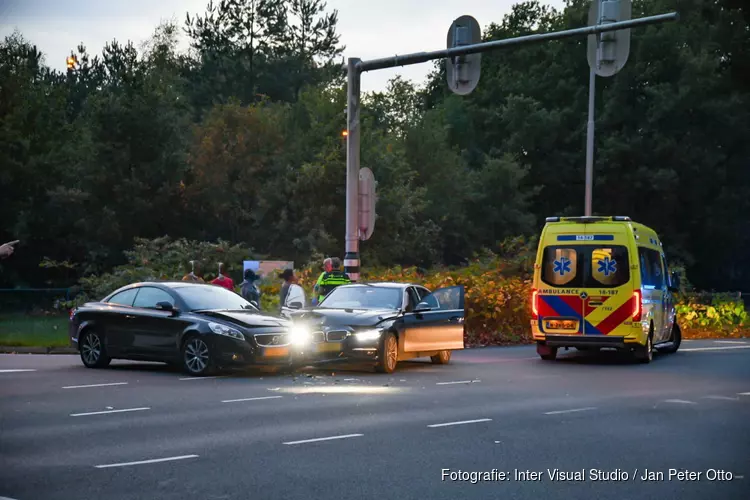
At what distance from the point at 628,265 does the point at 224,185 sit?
3662 cm

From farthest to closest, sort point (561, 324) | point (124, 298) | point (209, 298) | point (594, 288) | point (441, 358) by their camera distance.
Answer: point (561, 324)
point (594, 288)
point (441, 358)
point (124, 298)
point (209, 298)

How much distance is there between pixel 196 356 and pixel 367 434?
7.13 metres

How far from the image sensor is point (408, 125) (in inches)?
2726

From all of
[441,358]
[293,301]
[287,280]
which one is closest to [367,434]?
[293,301]

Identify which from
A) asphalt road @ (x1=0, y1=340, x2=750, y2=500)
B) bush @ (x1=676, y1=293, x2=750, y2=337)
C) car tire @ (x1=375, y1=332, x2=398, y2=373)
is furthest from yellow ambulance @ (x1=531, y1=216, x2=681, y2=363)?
bush @ (x1=676, y1=293, x2=750, y2=337)

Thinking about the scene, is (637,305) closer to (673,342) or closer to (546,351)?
(546,351)

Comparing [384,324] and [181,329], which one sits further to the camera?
[384,324]

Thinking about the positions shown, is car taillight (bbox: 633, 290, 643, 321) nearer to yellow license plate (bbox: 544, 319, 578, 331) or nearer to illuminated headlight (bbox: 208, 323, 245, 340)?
yellow license plate (bbox: 544, 319, 578, 331)

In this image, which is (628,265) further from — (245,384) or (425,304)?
(245,384)

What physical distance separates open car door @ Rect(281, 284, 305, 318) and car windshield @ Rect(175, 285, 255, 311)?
25.2 inches

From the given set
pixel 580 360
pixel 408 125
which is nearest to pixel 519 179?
pixel 408 125

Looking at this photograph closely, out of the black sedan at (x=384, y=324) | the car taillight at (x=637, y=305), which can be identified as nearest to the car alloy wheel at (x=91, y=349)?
the black sedan at (x=384, y=324)

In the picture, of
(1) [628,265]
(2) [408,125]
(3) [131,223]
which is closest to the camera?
(1) [628,265]

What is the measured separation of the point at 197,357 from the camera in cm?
1853
